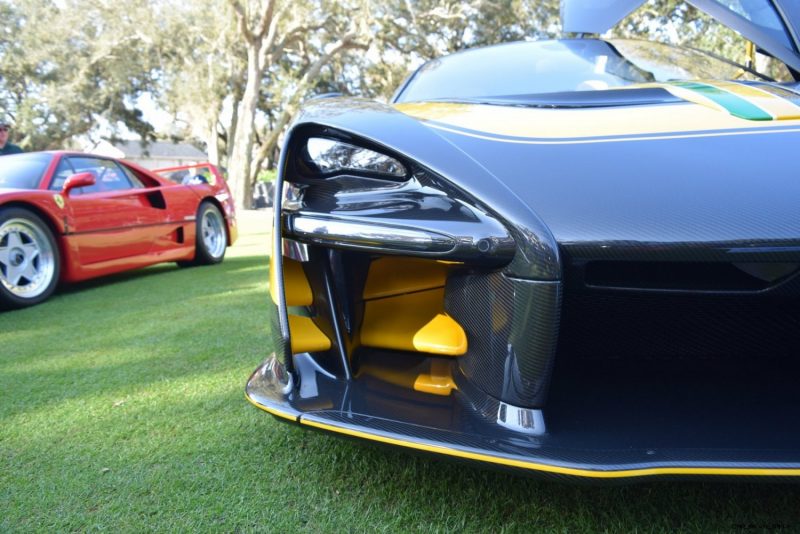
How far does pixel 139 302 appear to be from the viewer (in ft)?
11.7

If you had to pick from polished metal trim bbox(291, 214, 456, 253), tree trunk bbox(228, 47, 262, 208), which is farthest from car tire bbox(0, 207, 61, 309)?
tree trunk bbox(228, 47, 262, 208)

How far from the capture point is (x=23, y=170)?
12.7 ft

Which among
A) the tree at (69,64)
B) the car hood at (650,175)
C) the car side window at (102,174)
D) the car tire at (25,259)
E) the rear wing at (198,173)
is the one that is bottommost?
the car tire at (25,259)

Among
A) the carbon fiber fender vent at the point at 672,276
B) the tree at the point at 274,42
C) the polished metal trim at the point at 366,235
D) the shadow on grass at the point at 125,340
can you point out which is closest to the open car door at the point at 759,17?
the carbon fiber fender vent at the point at 672,276

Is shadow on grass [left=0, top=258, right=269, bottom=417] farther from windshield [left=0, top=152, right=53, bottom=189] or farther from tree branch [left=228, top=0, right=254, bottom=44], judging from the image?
tree branch [left=228, top=0, right=254, bottom=44]

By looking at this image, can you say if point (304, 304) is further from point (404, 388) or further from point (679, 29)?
point (679, 29)

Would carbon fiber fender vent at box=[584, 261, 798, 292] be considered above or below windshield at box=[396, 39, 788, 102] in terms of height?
below

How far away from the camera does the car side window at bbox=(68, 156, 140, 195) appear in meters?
4.17

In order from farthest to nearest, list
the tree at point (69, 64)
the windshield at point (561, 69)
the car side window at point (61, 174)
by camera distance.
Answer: the tree at point (69, 64), the car side window at point (61, 174), the windshield at point (561, 69)

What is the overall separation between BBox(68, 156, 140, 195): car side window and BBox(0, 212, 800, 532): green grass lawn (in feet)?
7.73

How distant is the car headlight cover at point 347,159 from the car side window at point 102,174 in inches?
132

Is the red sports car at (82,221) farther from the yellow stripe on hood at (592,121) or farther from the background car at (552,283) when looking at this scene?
the yellow stripe on hood at (592,121)

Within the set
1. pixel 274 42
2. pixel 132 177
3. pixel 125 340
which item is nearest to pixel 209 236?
pixel 132 177

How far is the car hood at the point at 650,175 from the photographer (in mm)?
995
